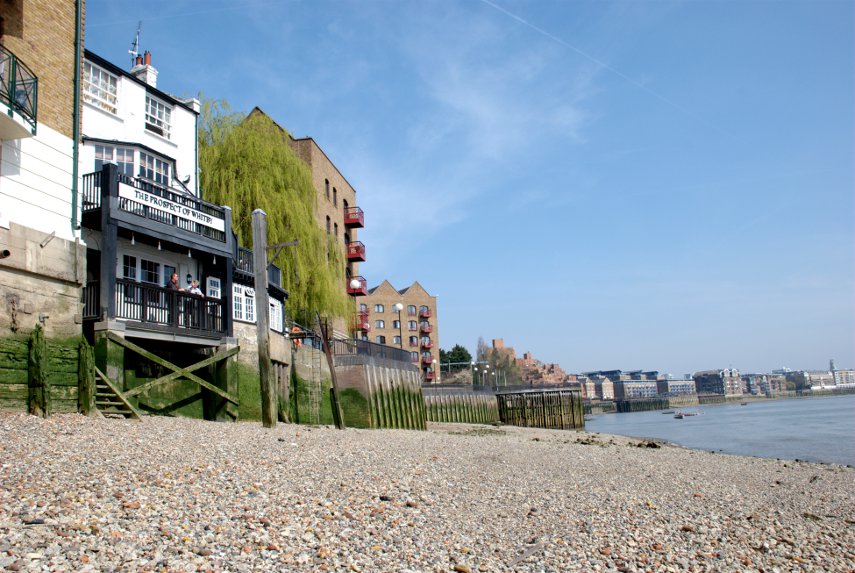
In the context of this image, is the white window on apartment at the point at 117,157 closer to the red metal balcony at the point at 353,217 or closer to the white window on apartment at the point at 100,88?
the white window on apartment at the point at 100,88

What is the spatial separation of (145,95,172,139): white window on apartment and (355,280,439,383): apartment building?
71911 mm

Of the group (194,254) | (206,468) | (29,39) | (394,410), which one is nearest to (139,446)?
(206,468)

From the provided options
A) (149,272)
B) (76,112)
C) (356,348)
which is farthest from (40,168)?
(356,348)

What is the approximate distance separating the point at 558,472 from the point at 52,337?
10881 mm

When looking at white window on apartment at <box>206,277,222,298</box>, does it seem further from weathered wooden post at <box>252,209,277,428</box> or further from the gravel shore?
the gravel shore

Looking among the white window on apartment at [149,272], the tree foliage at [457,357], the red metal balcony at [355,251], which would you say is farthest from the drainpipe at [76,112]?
the tree foliage at [457,357]

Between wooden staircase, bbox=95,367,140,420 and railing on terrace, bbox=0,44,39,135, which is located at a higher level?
railing on terrace, bbox=0,44,39,135

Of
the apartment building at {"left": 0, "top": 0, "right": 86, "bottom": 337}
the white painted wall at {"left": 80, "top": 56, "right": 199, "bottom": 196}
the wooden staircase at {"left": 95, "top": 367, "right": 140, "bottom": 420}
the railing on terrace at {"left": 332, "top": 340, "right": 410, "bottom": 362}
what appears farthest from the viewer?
the railing on terrace at {"left": 332, "top": 340, "right": 410, "bottom": 362}

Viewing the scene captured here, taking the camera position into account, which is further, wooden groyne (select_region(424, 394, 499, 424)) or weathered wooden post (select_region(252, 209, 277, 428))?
wooden groyne (select_region(424, 394, 499, 424))

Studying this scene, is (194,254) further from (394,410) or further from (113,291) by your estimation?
(394,410)

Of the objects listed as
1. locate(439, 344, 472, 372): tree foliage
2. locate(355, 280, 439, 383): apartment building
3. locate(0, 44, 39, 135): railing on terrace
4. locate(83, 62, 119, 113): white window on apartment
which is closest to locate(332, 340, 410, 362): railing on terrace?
locate(83, 62, 119, 113): white window on apartment

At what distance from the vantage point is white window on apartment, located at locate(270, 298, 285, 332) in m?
26.3

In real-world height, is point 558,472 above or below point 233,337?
below

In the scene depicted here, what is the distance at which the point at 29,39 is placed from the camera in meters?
14.5
